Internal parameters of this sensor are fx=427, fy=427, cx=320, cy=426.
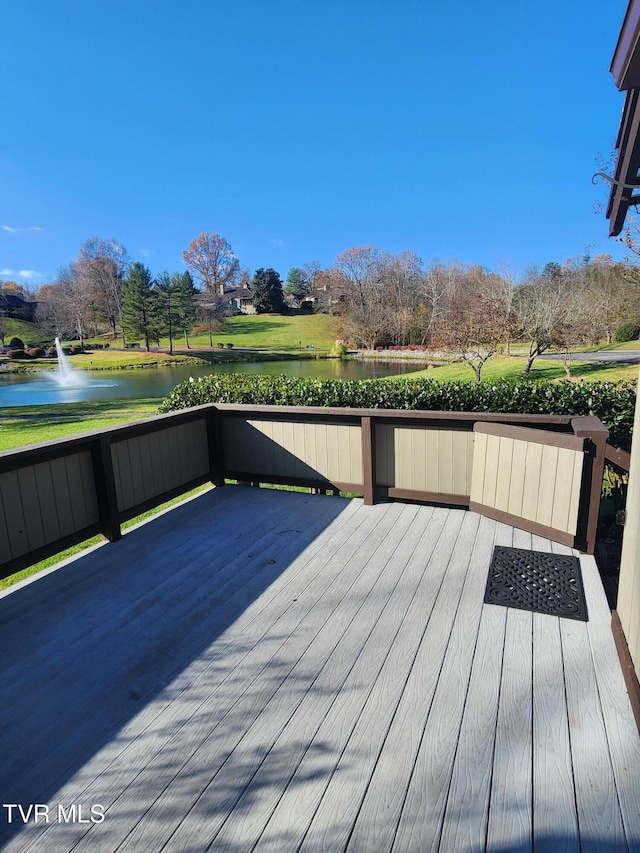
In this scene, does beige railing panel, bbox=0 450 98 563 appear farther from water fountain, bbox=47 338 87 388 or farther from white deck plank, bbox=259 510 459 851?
water fountain, bbox=47 338 87 388

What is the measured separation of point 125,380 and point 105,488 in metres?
22.3

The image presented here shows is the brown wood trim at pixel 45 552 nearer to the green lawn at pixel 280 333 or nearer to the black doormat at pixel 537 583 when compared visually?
the black doormat at pixel 537 583

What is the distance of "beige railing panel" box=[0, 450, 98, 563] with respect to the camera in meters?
2.57

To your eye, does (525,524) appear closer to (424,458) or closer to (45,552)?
(424,458)

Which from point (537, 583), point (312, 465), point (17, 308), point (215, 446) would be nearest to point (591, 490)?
point (537, 583)

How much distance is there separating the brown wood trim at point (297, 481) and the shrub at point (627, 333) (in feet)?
88.1

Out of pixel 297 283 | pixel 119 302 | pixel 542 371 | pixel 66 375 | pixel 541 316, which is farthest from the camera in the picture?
pixel 297 283

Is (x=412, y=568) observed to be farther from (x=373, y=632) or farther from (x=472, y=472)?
(x=472, y=472)

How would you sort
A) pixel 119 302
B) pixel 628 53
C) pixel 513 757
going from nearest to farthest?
pixel 513 757, pixel 628 53, pixel 119 302

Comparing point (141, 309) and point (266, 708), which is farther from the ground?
point (141, 309)

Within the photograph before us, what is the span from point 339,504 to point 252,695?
2.20 m

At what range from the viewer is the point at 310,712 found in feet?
5.34

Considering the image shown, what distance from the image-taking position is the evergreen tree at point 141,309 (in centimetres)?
3562

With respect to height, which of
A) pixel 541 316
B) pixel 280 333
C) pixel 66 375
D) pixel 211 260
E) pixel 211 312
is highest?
pixel 211 260
